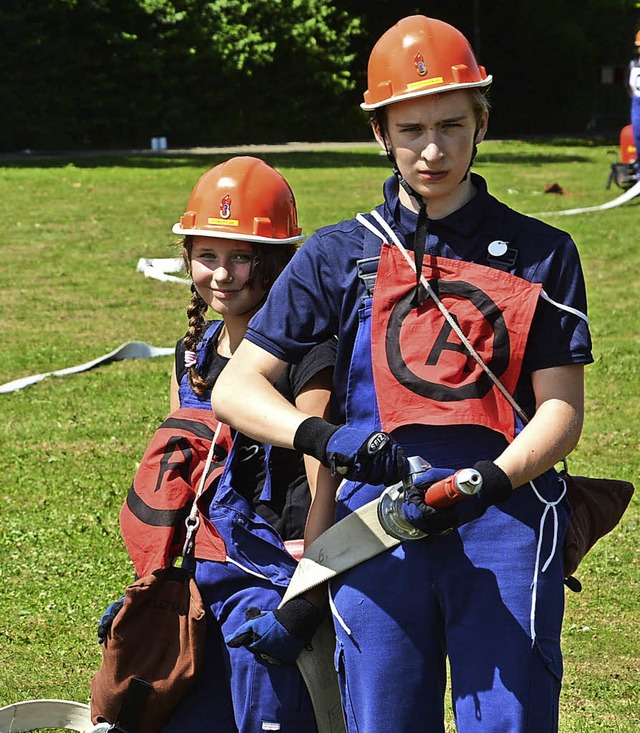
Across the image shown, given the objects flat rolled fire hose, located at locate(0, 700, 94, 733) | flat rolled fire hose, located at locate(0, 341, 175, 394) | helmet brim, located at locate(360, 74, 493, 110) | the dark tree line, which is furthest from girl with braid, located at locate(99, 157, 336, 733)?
the dark tree line

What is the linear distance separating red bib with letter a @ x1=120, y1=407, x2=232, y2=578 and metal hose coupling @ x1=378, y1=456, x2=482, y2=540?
0.73 m

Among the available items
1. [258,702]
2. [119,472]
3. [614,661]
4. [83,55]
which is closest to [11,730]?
[258,702]

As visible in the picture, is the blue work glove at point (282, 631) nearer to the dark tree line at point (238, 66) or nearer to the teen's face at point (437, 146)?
the teen's face at point (437, 146)

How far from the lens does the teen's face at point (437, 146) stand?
2.77m

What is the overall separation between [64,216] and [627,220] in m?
7.33

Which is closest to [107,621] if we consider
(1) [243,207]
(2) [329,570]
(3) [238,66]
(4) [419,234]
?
(2) [329,570]

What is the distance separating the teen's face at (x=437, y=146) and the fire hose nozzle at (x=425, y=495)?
60 cm

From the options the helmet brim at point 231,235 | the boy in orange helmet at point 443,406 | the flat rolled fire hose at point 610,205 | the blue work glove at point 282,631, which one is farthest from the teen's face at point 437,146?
the flat rolled fire hose at point 610,205

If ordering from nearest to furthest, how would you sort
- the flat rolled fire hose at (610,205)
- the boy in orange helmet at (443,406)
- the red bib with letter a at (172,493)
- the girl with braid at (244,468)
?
the boy in orange helmet at (443,406)
the girl with braid at (244,468)
the red bib with letter a at (172,493)
the flat rolled fire hose at (610,205)

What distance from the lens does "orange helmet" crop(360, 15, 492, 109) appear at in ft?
9.18

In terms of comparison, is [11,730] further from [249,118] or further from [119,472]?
[249,118]

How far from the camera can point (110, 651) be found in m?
3.33

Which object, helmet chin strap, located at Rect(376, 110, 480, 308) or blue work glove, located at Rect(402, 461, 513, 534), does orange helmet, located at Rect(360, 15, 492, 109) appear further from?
blue work glove, located at Rect(402, 461, 513, 534)

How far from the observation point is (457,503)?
8.43 ft
